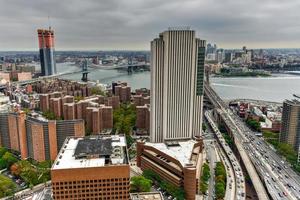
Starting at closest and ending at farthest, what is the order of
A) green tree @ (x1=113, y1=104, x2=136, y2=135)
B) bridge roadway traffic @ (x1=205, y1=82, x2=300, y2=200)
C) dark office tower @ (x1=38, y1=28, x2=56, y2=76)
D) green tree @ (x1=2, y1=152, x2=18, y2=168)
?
bridge roadway traffic @ (x1=205, y1=82, x2=300, y2=200) < green tree @ (x1=2, y1=152, x2=18, y2=168) < green tree @ (x1=113, y1=104, x2=136, y2=135) < dark office tower @ (x1=38, y1=28, x2=56, y2=76)

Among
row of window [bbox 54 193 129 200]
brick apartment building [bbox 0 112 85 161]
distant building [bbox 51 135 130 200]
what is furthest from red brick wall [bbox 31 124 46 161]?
row of window [bbox 54 193 129 200]

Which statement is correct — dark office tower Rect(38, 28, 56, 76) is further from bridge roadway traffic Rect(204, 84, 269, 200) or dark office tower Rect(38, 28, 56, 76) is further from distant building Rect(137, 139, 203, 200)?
bridge roadway traffic Rect(204, 84, 269, 200)

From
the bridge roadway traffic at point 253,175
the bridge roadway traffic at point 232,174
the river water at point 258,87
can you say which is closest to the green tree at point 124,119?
the bridge roadway traffic at point 232,174

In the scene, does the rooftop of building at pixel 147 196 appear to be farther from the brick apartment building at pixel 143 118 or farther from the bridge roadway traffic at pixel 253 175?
the brick apartment building at pixel 143 118

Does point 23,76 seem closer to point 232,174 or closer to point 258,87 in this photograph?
point 258,87

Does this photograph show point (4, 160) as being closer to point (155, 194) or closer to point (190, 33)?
point (155, 194)

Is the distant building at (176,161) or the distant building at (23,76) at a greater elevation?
the distant building at (23,76)
